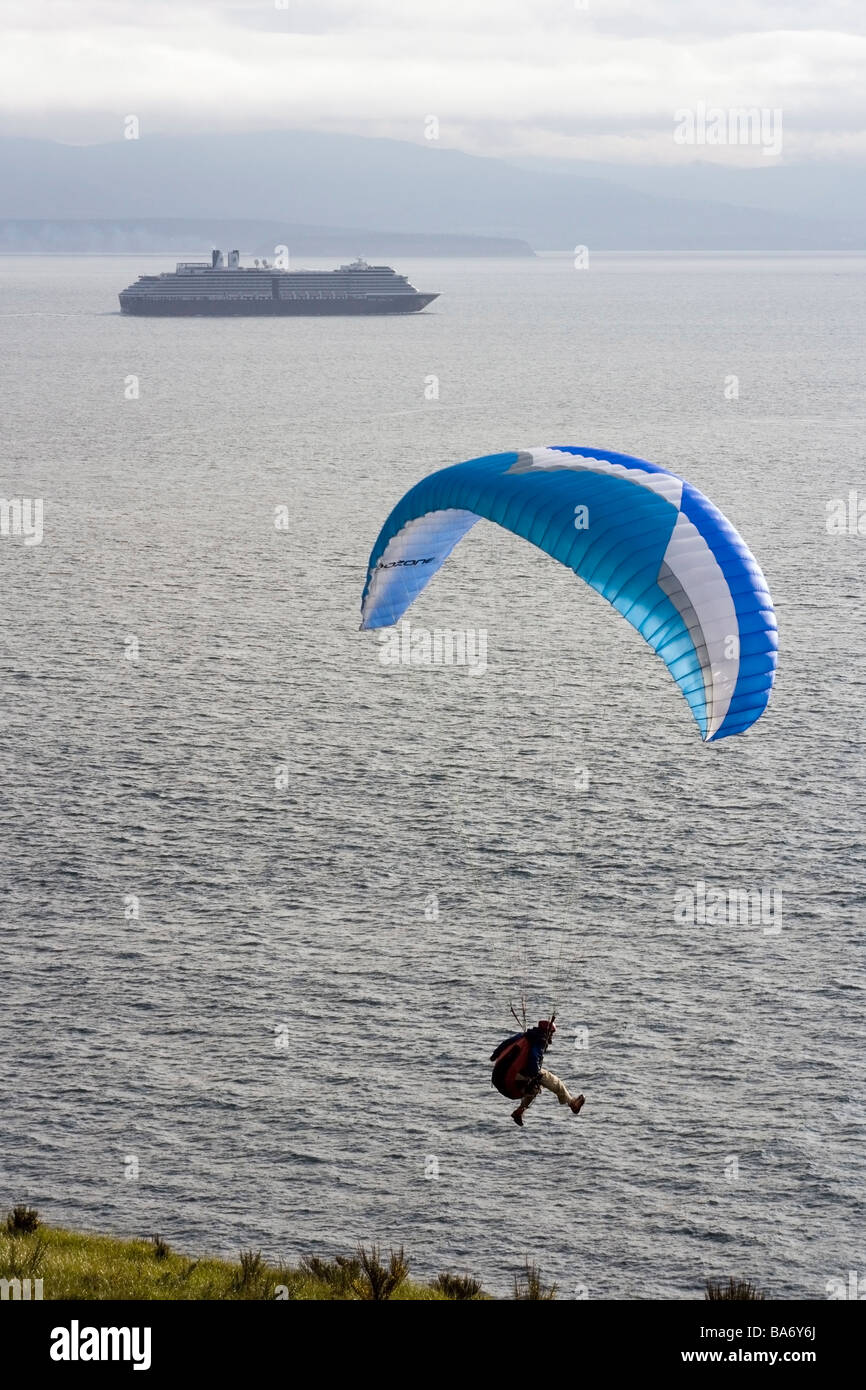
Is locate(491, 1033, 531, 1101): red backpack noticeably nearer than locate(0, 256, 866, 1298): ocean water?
Yes

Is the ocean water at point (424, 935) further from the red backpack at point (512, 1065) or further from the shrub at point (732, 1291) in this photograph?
the red backpack at point (512, 1065)

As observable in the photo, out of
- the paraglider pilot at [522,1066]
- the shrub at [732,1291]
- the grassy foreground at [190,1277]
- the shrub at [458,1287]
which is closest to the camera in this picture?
the paraglider pilot at [522,1066]

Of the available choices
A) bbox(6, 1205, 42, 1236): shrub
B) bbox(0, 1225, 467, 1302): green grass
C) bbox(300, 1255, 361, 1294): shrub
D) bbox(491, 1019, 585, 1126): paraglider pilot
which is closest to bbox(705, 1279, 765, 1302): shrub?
bbox(0, 1225, 467, 1302): green grass

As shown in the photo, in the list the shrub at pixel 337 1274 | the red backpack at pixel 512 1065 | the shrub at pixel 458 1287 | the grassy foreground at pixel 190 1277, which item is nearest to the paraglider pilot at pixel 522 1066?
the red backpack at pixel 512 1065

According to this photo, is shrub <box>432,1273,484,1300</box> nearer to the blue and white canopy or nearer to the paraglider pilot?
the paraglider pilot

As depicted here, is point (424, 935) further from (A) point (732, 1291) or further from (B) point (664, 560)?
(B) point (664, 560)

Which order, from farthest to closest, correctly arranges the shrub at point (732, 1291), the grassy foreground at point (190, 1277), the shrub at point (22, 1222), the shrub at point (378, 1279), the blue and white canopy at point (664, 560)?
the shrub at point (22, 1222)
the shrub at point (732, 1291)
the blue and white canopy at point (664, 560)
the shrub at point (378, 1279)
the grassy foreground at point (190, 1277)
